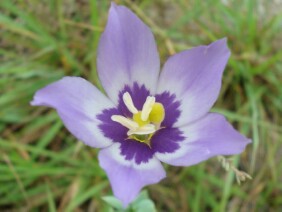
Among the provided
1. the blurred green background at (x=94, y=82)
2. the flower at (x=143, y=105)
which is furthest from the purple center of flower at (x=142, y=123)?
the blurred green background at (x=94, y=82)

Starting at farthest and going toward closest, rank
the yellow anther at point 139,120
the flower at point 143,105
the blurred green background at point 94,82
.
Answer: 1. the blurred green background at point 94,82
2. the yellow anther at point 139,120
3. the flower at point 143,105

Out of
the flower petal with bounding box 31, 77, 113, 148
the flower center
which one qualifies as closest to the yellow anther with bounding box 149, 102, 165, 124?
the flower center

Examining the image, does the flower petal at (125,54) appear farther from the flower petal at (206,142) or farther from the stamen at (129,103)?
the flower petal at (206,142)

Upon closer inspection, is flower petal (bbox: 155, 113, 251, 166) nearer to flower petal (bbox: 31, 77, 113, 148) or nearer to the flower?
the flower

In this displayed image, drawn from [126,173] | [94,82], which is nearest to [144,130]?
[126,173]

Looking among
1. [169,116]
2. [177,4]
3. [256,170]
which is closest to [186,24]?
[177,4]

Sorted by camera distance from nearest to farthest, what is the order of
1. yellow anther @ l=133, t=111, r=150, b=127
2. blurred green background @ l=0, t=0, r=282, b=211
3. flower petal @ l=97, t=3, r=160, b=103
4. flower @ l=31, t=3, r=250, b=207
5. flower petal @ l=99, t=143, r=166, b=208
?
flower petal @ l=99, t=143, r=166, b=208 < flower @ l=31, t=3, r=250, b=207 < flower petal @ l=97, t=3, r=160, b=103 < yellow anther @ l=133, t=111, r=150, b=127 < blurred green background @ l=0, t=0, r=282, b=211

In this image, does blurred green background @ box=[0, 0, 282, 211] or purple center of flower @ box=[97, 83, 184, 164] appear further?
blurred green background @ box=[0, 0, 282, 211]

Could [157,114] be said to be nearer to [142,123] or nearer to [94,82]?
[142,123]
